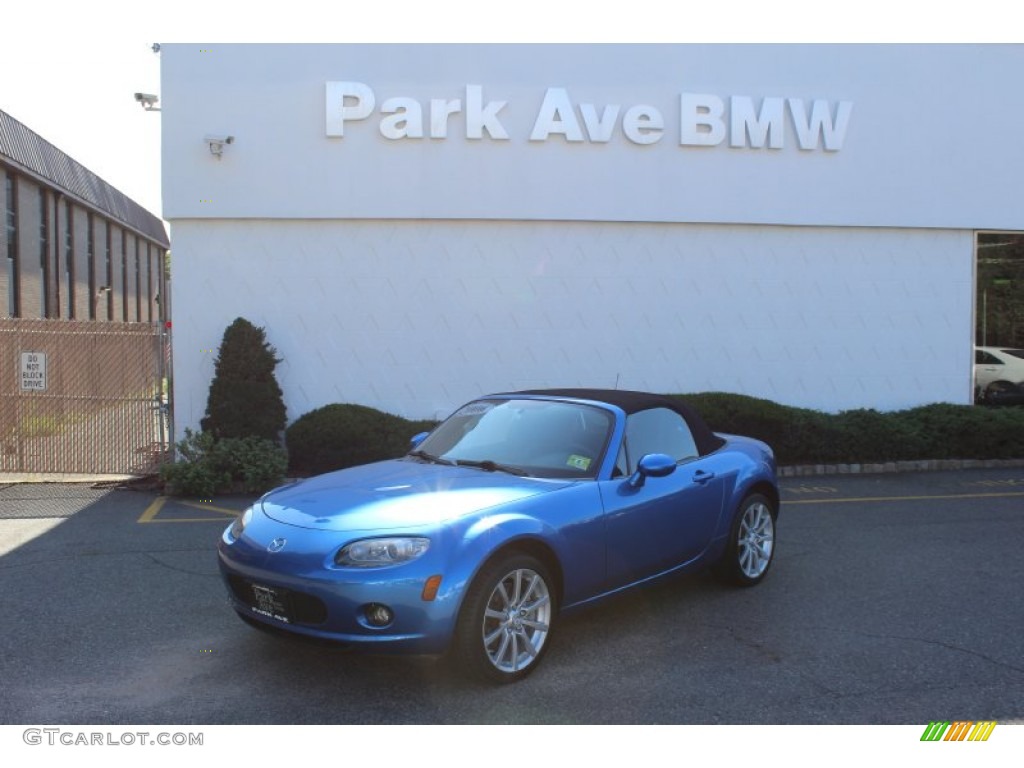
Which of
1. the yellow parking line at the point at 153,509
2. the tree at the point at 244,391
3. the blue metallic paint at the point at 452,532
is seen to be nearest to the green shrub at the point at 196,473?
the yellow parking line at the point at 153,509

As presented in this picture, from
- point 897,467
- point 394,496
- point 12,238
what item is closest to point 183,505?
point 394,496

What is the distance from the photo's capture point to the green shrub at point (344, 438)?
1082 centimetres

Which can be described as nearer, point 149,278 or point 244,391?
point 244,391

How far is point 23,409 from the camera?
11.3 meters

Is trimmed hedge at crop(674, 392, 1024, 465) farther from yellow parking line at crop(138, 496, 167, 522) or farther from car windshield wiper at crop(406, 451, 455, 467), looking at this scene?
yellow parking line at crop(138, 496, 167, 522)

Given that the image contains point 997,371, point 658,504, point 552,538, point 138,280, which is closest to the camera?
point 552,538

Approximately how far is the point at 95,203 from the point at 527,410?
112ft

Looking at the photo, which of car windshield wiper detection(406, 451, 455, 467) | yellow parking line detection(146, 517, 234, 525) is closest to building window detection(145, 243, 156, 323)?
yellow parking line detection(146, 517, 234, 525)

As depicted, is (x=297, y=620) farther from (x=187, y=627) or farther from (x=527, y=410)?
(x=527, y=410)

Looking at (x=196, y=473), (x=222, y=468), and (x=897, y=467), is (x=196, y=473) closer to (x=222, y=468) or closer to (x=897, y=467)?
(x=222, y=468)

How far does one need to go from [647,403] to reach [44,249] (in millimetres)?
29330

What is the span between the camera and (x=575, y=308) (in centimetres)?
1245

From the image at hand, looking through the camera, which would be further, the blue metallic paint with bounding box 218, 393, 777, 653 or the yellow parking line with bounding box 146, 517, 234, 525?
the yellow parking line with bounding box 146, 517, 234, 525

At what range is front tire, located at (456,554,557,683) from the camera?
165 inches
